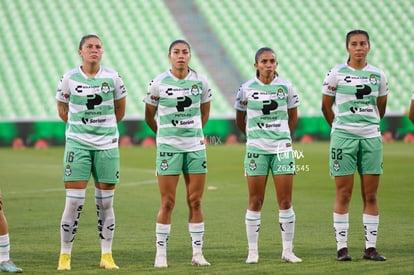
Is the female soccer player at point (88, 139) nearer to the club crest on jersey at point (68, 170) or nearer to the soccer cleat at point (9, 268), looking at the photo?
the club crest on jersey at point (68, 170)

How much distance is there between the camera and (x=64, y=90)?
8.90 m

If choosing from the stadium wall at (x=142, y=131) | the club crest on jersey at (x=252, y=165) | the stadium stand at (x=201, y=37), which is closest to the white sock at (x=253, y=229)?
the club crest on jersey at (x=252, y=165)

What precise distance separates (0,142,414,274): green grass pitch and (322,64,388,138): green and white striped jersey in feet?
4.19

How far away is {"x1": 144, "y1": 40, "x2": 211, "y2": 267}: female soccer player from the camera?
8.97 m

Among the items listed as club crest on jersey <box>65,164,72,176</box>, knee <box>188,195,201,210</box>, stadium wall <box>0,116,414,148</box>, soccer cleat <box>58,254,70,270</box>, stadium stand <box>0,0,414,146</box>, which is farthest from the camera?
stadium stand <box>0,0,414,146</box>

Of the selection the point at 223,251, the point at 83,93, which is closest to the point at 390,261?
the point at 223,251

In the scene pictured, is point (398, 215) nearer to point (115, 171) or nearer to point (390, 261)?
point (390, 261)

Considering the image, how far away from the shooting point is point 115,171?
8875 millimetres

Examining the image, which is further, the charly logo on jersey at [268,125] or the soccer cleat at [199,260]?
the charly logo on jersey at [268,125]

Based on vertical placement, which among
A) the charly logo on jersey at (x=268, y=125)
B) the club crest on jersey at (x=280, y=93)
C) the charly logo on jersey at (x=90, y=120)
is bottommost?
the charly logo on jersey at (x=268, y=125)

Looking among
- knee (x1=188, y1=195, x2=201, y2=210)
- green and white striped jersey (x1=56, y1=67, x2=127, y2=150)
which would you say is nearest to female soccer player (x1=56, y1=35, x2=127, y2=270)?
green and white striped jersey (x1=56, y1=67, x2=127, y2=150)

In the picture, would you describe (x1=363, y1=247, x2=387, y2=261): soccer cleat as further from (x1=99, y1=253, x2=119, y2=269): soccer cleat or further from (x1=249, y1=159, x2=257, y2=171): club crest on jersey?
(x1=99, y1=253, x2=119, y2=269): soccer cleat

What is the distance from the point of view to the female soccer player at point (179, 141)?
897 centimetres

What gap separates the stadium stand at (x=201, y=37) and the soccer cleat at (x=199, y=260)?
25.2 metres
